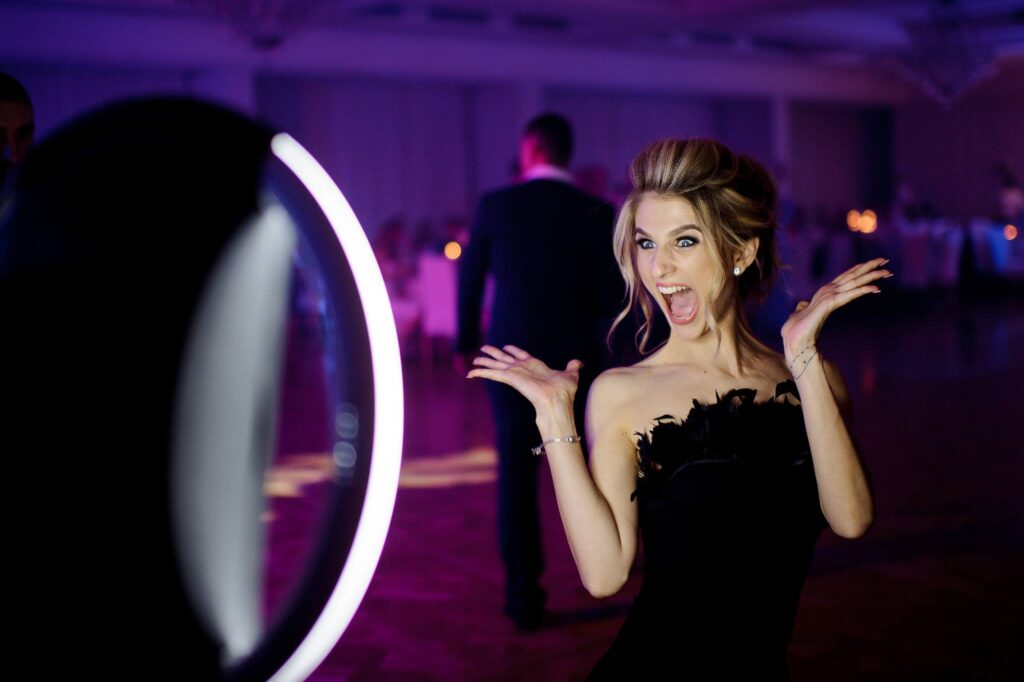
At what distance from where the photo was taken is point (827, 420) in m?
1.41

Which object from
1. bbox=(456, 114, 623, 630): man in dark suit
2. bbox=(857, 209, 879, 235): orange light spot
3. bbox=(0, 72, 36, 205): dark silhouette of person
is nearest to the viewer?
bbox=(0, 72, 36, 205): dark silhouette of person

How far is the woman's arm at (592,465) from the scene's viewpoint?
136 centimetres

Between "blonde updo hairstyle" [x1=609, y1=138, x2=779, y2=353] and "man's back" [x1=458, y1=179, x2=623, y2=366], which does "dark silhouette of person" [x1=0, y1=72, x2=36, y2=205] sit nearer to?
"blonde updo hairstyle" [x1=609, y1=138, x2=779, y2=353]

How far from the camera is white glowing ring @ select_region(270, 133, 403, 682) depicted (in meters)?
0.98

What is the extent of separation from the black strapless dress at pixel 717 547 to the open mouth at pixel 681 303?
14cm

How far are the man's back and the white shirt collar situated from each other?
3cm

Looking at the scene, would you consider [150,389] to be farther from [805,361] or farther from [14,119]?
[805,361]

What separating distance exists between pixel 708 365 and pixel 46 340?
3.01 ft

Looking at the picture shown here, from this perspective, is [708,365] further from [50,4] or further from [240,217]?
[50,4]

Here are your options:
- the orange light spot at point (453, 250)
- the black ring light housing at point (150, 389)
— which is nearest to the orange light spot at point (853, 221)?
the orange light spot at point (453, 250)

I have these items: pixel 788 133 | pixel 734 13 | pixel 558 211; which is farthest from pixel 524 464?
pixel 788 133

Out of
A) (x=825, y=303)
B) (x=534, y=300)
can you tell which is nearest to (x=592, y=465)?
(x=825, y=303)

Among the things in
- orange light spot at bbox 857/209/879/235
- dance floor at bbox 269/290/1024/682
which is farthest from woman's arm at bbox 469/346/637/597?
orange light spot at bbox 857/209/879/235

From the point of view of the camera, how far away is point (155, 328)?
1.24 m
